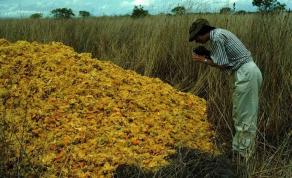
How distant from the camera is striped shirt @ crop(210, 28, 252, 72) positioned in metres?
3.78

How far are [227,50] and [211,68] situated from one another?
4.21 feet

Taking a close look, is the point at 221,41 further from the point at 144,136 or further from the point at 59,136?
the point at 59,136

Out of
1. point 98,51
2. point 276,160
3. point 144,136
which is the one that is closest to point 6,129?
point 144,136

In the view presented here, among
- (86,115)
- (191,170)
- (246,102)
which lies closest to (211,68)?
(246,102)

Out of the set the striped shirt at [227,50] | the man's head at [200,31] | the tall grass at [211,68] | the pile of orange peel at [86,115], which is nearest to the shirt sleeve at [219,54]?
the striped shirt at [227,50]

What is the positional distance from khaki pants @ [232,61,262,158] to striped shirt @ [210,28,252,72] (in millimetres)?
64

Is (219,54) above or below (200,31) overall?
below

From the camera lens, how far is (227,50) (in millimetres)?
3826

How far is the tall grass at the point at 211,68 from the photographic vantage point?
4.18 m

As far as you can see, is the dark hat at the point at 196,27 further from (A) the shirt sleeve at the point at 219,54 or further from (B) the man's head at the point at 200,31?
(A) the shirt sleeve at the point at 219,54

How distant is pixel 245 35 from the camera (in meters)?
5.02

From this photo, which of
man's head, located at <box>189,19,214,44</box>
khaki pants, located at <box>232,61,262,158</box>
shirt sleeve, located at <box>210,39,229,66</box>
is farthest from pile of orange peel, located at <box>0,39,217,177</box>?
man's head, located at <box>189,19,214,44</box>

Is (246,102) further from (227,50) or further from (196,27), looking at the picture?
(196,27)

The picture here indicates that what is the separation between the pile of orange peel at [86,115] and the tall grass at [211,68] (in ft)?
1.16
